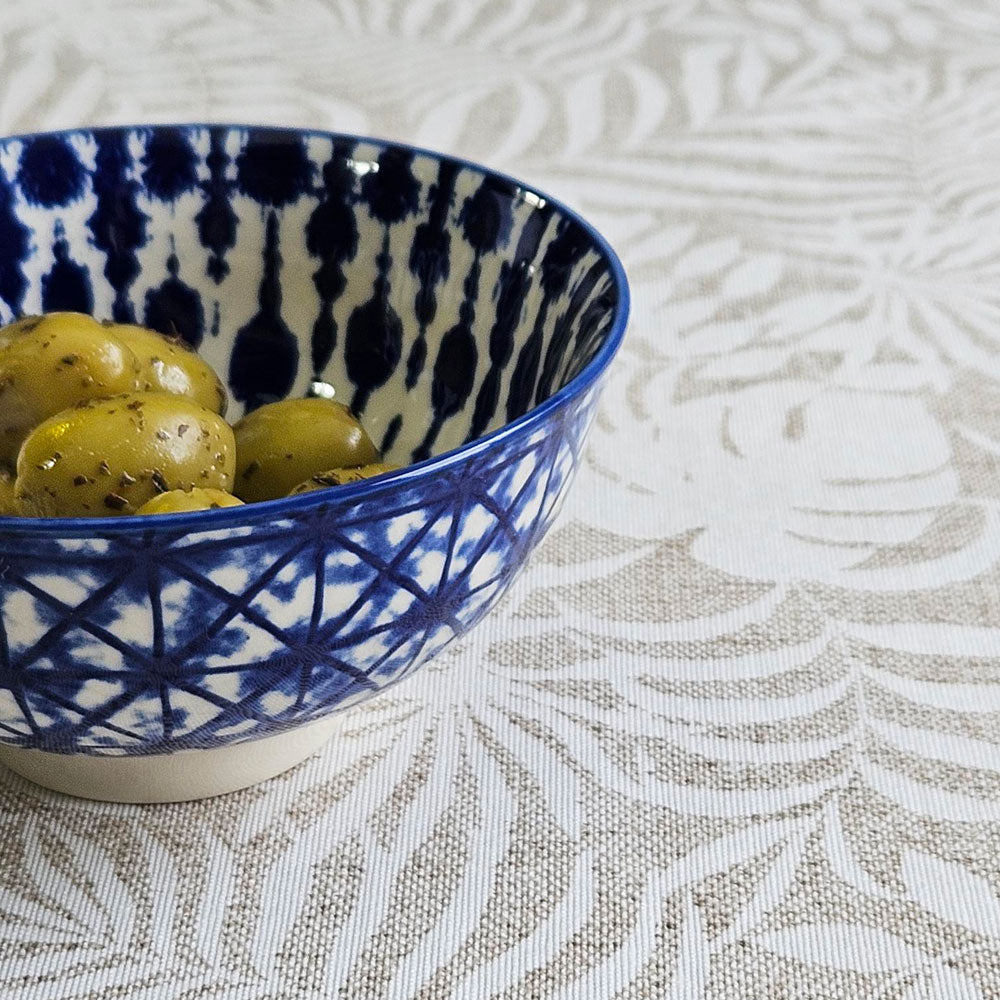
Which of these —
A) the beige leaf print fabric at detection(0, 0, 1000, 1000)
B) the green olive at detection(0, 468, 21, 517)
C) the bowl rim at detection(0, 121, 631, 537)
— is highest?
the bowl rim at detection(0, 121, 631, 537)

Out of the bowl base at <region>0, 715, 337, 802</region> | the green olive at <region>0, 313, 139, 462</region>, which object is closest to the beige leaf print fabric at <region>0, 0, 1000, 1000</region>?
the bowl base at <region>0, 715, 337, 802</region>

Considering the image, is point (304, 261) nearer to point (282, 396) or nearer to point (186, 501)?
point (282, 396)

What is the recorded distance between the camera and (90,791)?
39 cm

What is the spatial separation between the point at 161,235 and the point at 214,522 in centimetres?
28

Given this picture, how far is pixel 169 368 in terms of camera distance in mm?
448

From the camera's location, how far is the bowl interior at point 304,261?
1.56ft

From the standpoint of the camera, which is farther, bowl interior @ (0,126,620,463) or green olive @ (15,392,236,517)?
bowl interior @ (0,126,620,463)

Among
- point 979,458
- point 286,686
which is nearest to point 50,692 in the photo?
point 286,686

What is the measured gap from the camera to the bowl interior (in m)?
0.48

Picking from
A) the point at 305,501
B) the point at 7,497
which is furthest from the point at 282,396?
the point at 305,501

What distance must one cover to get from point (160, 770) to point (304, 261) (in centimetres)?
23

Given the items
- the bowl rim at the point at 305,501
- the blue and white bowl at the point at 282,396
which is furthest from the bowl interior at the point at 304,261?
the bowl rim at the point at 305,501

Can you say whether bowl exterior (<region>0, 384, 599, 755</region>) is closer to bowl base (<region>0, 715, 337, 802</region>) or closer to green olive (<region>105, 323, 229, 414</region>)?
bowl base (<region>0, 715, 337, 802</region>)

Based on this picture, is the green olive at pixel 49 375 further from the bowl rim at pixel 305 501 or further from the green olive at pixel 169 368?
the bowl rim at pixel 305 501
